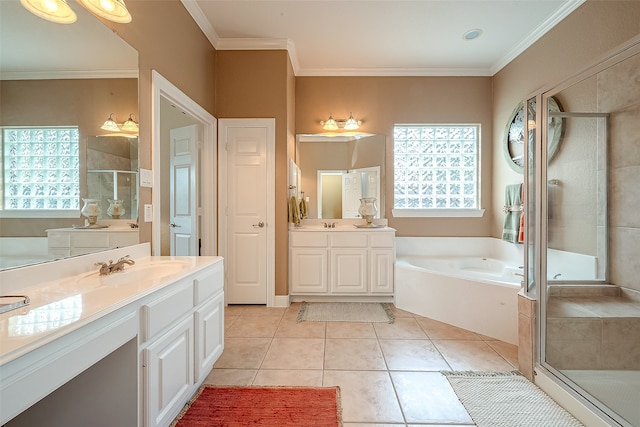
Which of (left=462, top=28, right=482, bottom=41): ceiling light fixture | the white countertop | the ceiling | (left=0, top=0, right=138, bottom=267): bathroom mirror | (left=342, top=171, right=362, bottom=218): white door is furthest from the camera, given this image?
(left=342, top=171, right=362, bottom=218): white door

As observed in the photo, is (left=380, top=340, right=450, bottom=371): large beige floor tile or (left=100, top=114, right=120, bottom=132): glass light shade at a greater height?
(left=100, top=114, right=120, bottom=132): glass light shade

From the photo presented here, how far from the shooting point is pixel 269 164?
2986 mm

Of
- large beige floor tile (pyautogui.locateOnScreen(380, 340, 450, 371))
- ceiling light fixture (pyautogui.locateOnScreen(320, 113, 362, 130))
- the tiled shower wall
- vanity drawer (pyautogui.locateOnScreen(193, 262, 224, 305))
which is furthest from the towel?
the tiled shower wall

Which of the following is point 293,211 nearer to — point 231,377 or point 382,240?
point 382,240

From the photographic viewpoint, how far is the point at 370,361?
6.44ft

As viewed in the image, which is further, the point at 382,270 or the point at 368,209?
the point at 368,209

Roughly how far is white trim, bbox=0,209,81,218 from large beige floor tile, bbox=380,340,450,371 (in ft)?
6.74

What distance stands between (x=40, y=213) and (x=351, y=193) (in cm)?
281

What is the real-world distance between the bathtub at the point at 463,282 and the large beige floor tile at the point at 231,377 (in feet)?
5.82

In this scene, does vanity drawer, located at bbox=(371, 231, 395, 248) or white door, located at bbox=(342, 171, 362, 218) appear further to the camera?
white door, located at bbox=(342, 171, 362, 218)

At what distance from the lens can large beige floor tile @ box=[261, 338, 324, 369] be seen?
1912 mm

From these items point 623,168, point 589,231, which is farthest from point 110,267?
point 623,168

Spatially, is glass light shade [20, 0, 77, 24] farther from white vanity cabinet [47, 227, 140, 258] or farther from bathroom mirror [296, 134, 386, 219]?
bathroom mirror [296, 134, 386, 219]

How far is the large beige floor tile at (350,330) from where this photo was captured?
7.75 ft
